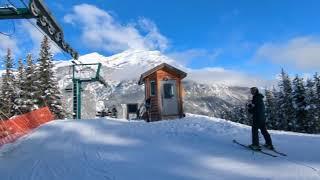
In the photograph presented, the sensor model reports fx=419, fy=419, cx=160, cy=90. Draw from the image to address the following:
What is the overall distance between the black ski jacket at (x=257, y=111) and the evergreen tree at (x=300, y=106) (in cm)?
4077

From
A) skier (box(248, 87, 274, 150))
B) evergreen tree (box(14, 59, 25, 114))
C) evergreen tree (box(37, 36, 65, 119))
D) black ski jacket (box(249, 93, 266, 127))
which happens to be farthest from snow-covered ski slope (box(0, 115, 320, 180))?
evergreen tree (box(14, 59, 25, 114))

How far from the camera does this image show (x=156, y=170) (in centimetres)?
1093

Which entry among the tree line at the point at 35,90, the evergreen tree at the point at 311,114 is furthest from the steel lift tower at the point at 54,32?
the evergreen tree at the point at 311,114

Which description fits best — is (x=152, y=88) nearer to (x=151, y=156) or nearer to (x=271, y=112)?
(x=151, y=156)

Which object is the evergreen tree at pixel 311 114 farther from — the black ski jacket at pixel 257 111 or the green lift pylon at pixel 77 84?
the black ski jacket at pixel 257 111

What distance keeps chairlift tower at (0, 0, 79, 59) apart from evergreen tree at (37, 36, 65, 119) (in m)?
22.1

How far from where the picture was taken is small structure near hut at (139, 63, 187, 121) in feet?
87.4

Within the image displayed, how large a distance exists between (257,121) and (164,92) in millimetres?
14011

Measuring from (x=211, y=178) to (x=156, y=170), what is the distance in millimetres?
1643

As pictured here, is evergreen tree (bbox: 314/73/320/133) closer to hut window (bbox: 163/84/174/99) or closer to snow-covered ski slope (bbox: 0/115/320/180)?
hut window (bbox: 163/84/174/99)

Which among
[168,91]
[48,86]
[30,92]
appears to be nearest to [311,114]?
[168,91]

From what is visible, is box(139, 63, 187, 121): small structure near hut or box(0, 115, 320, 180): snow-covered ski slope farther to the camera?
box(139, 63, 187, 121): small structure near hut

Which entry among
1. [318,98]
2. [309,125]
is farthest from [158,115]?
[318,98]

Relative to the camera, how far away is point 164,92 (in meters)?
27.0
